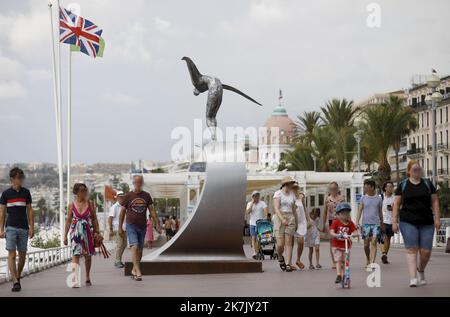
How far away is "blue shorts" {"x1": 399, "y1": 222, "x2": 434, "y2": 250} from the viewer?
12836mm

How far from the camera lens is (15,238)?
14.0 meters

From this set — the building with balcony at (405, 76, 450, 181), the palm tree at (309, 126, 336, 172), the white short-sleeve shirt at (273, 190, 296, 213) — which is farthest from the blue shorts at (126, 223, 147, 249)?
the building with balcony at (405, 76, 450, 181)

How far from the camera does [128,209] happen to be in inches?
611

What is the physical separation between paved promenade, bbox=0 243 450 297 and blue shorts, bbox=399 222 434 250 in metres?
0.55

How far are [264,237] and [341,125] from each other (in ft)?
169

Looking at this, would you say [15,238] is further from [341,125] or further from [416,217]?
[341,125]

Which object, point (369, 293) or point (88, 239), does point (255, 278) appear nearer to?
point (88, 239)

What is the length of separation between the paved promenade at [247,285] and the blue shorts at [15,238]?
64 cm

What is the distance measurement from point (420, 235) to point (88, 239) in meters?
4.95

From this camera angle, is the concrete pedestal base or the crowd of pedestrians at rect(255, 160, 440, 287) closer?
the crowd of pedestrians at rect(255, 160, 440, 287)

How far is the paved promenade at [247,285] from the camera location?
41.1ft

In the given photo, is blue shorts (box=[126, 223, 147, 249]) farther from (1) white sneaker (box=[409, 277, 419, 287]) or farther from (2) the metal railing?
(1) white sneaker (box=[409, 277, 419, 287])

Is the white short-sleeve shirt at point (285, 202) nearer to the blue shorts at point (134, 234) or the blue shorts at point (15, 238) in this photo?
the blue shorts at point (134, 234)
